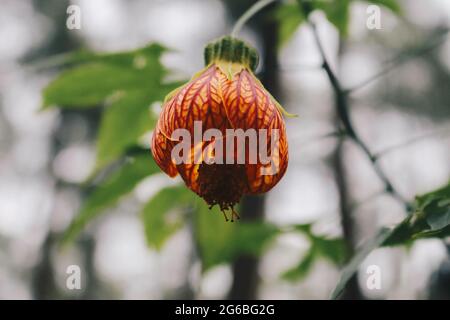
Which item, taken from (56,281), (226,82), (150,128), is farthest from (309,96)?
(56,281)

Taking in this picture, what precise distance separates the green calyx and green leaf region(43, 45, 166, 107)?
0.15 metres

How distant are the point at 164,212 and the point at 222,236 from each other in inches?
6.8

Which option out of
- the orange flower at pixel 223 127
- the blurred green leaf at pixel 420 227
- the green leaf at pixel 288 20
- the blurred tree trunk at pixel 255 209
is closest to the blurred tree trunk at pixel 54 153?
the blurred tree trunk at pixel 255 209

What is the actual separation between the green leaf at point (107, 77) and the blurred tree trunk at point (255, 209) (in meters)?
0.96

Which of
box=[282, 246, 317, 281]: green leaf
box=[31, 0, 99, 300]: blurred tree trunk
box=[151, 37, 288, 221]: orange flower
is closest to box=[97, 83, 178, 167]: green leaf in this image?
box=[151, 37, 288, 221]: orange flower

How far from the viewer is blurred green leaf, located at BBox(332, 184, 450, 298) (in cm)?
68

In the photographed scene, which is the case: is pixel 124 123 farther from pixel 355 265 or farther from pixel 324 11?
pixel 355 265

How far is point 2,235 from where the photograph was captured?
36.4ft

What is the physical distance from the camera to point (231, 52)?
0.86 metres

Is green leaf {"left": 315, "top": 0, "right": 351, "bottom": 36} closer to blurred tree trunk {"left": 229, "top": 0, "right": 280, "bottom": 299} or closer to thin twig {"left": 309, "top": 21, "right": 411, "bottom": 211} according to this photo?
thin twig {"left": 309, "top": 21, "right": 411, "bottom": 211}

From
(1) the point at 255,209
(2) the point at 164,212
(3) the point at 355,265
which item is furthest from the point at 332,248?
(1) the point at 255,209

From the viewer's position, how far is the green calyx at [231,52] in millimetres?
853
